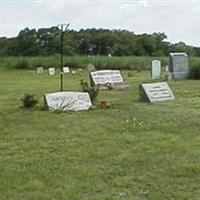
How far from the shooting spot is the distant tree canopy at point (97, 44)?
51.4 meters

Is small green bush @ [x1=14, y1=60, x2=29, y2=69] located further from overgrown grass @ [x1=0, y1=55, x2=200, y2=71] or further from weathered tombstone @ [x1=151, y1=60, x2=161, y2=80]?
weathered tombstone @ [x1=151, y1=60, x2=161, y2=80]

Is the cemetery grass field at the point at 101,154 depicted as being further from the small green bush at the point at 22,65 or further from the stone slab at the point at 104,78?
the small green bush at the point at 22,65

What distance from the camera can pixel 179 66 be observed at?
2136 cm

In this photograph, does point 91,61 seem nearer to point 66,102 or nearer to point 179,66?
point 179,66

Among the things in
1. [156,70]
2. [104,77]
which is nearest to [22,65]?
[156,70]

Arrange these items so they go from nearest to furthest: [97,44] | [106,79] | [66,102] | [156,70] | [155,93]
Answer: [66,102] → [155,93] → [106,79] → [156,70] → [97,44]

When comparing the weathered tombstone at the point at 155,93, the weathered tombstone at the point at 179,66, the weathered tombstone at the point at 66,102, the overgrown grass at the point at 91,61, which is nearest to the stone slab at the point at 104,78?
the weathered tombstone at the point at 155,93

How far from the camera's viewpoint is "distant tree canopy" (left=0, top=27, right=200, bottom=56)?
5138 centimetres

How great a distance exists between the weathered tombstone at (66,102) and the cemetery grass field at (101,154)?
0.32 meters

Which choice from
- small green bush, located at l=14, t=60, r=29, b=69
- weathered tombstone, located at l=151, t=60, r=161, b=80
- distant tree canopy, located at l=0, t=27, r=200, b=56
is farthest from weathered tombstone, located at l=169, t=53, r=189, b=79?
distant tree canopy, located at l=0, t=27, r=200, b=56

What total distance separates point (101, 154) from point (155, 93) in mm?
6307

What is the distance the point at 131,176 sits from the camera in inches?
214

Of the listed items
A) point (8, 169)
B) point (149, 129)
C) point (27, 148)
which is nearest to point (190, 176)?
point (8, 169)

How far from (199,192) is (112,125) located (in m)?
4.12
